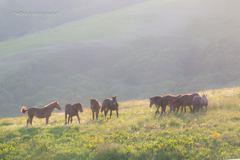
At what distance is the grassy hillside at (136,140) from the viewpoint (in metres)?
11.7

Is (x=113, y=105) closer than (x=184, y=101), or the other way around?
(x=184, y=101)

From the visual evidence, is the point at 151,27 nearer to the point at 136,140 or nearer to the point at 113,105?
the point at 113,105

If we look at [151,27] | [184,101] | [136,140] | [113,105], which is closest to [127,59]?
[151,27]

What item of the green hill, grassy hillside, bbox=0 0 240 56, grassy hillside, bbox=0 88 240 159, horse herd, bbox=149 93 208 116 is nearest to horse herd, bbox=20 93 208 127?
horse herd, bbox=149 93 208 116

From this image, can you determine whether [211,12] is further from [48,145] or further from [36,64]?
[48,145]

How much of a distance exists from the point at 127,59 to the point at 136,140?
135m

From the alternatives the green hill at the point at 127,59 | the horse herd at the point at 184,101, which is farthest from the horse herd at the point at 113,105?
the green hill at the point at 127,59

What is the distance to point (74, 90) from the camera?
120250 millimetres

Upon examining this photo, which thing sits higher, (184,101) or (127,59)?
(127,59)

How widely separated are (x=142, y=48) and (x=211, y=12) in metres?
79.5

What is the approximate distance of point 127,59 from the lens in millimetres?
147500

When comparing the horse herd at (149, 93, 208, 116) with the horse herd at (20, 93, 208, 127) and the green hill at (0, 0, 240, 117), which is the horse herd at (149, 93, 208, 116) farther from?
the green hill at (0, 0, 240, 117)

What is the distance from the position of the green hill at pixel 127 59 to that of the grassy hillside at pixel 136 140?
3495 inches

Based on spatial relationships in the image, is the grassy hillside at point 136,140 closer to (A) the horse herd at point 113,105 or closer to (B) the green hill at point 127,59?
(A) the horse herd at point 113,105
